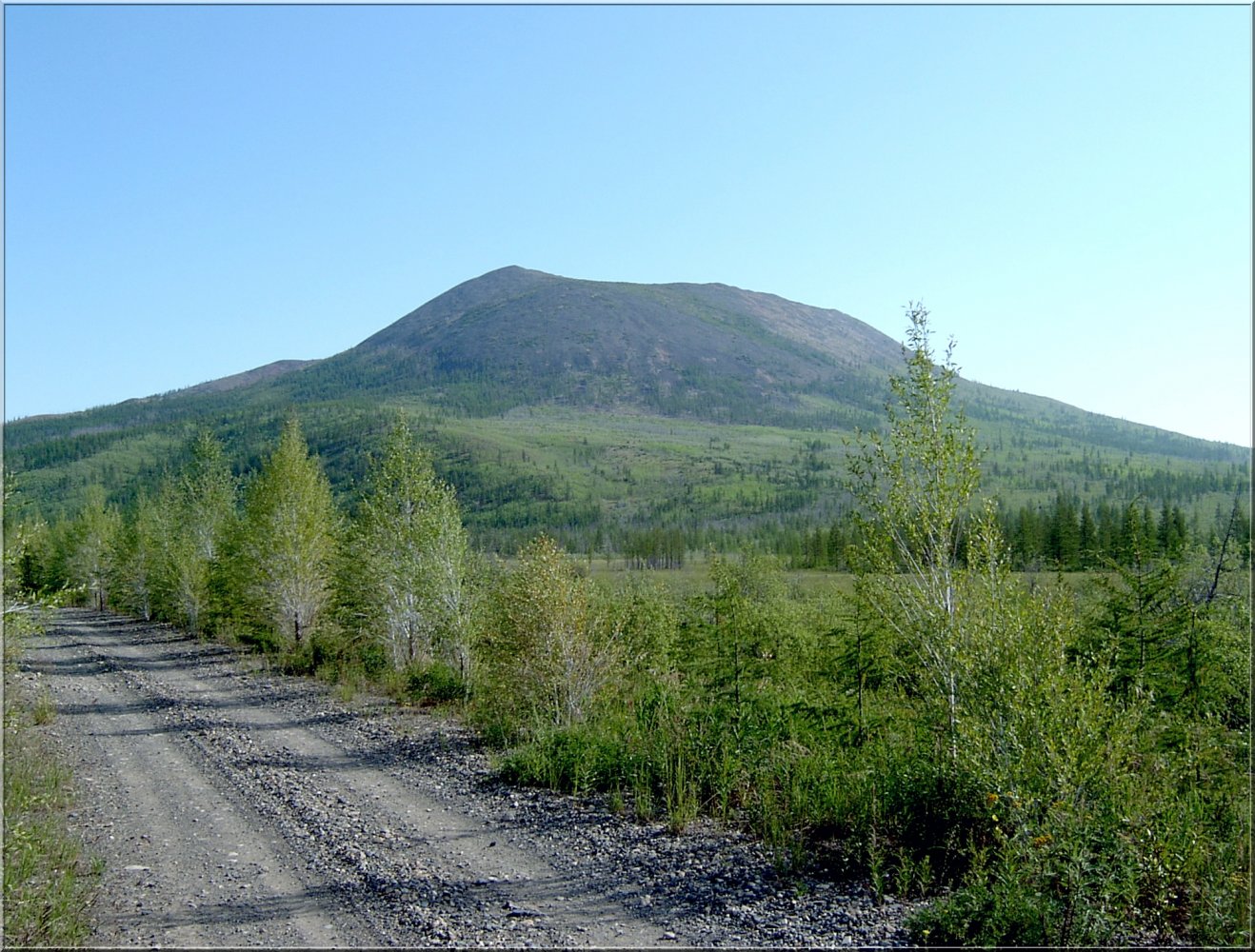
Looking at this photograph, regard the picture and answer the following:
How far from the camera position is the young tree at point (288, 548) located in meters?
29.6

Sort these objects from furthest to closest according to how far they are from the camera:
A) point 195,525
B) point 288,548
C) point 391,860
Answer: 1. point 195,525
2. point 288,548
3. point 391,860

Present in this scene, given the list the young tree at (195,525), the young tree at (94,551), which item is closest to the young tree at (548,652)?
the young tree at (195,525)

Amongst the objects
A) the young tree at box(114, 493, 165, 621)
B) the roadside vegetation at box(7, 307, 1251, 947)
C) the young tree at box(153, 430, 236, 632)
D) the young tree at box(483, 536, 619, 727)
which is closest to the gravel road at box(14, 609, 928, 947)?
the roadside vegetation at box(7, 307, 1251, 947)

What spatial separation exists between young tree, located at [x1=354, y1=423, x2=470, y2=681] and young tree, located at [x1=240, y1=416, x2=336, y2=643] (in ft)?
14.9

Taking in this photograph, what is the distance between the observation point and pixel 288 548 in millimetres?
29609

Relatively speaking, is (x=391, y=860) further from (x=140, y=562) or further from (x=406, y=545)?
(x=140, y=562)

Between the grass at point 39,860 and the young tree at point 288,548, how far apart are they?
1630cm

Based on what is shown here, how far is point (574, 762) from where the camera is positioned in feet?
39.4

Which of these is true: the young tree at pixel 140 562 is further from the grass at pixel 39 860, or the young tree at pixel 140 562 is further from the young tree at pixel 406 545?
the grass at pixel 39 860

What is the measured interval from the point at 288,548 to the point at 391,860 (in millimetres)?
22899

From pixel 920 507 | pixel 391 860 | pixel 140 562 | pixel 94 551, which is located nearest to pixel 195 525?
pixel 140 562

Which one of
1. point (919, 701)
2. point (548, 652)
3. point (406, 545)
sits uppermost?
point (406, 545)

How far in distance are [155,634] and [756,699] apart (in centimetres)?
3584

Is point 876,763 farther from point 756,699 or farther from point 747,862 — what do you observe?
point 756,699
